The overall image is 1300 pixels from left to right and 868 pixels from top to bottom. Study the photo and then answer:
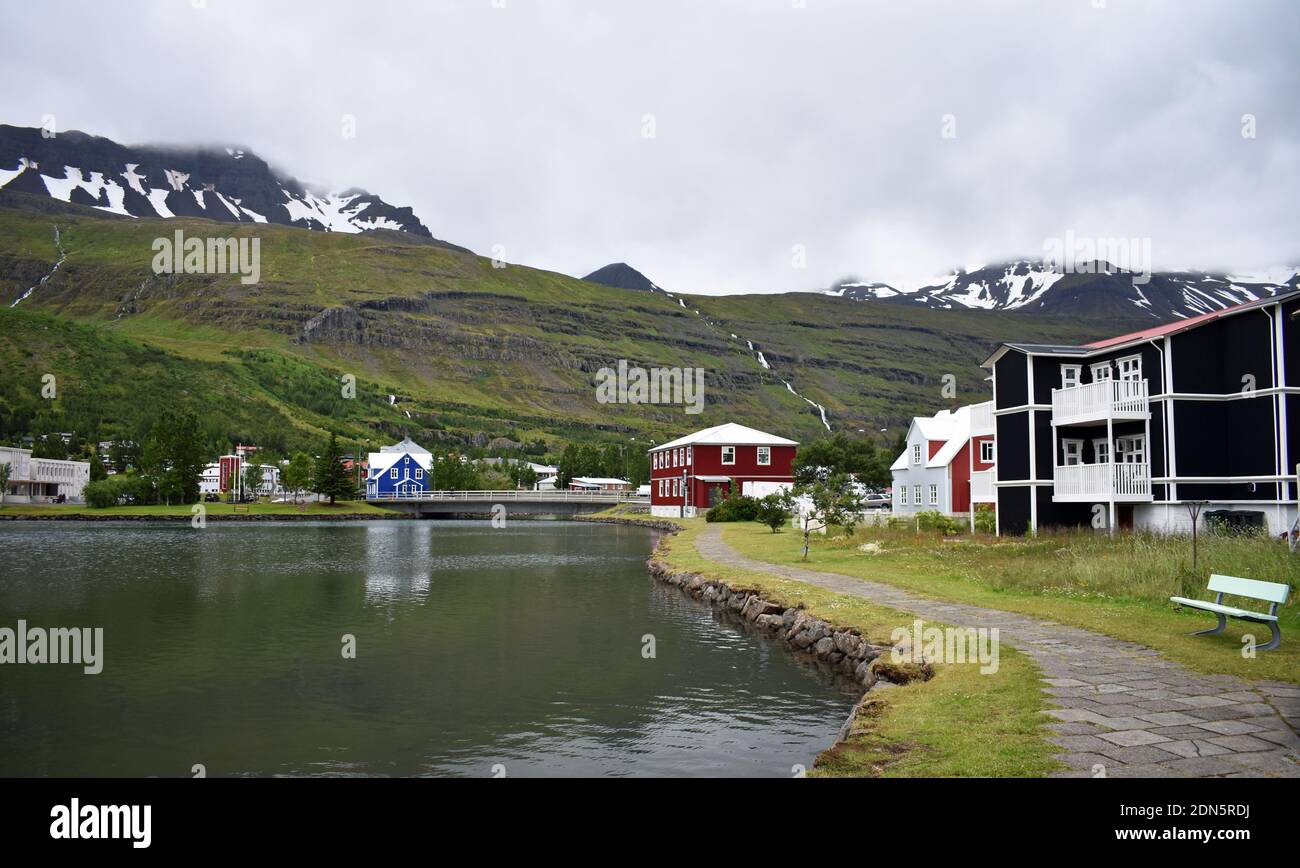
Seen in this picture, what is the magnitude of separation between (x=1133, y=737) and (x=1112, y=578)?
12.4m

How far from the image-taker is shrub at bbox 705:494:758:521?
2645 inches

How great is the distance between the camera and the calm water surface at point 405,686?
1155cm

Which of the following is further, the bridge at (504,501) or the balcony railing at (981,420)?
the bridge at (504,501)

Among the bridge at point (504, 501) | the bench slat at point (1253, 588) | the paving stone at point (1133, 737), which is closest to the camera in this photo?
the paving stone at point (1133, 737)

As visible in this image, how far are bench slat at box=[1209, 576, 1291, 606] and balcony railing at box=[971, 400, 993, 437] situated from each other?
111 feet

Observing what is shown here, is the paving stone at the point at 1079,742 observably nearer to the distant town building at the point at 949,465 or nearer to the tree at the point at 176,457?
the distant town building at the point at 949,465

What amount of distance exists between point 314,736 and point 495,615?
39.1 ft

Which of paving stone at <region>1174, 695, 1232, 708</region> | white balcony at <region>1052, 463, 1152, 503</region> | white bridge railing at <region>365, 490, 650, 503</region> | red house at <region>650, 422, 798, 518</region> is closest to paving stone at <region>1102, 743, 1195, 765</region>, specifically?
paving stone at <region>1174, 695, 1232, 708</region>

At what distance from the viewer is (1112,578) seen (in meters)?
19.8

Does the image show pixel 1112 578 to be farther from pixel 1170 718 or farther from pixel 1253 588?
pixel 1170 718

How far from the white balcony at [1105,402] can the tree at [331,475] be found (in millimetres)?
96062

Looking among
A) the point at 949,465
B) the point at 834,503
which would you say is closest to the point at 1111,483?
the point at 834,503

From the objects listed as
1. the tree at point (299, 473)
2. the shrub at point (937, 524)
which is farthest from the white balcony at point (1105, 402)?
the tree at point (299, 473)

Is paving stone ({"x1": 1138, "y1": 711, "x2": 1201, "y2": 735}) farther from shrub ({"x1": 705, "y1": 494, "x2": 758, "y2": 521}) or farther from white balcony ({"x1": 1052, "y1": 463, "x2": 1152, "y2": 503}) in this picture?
shrub ({"x1": 705, "y1": 494, "x2": 758, "y2": 521})
